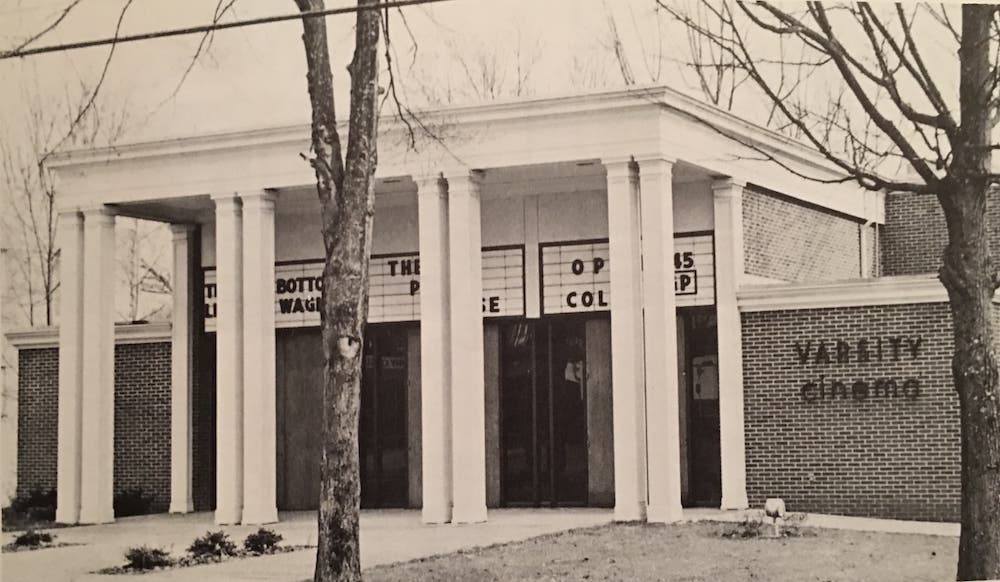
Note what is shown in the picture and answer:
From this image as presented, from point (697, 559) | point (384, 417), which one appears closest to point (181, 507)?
point (384, 417)

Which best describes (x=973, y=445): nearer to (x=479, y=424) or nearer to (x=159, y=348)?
(x=479, y=424)

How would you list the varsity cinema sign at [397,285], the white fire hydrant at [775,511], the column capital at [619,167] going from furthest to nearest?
the varsity cinema sign at [397,285]
the column capital at [619,167]
the white fire hydrant at [775,511]

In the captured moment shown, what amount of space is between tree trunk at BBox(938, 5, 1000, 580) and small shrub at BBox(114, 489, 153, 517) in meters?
7.60

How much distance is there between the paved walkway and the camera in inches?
458

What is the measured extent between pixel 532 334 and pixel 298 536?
4.50 meters

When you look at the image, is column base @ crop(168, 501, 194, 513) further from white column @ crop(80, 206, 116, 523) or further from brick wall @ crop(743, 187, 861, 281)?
brick wall @ crop(743, 187, 861, 281)

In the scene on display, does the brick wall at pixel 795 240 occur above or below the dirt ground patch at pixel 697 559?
above

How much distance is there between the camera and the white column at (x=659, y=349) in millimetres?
15258

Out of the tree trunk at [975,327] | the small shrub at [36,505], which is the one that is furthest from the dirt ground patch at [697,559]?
the small shrub at [36,505]

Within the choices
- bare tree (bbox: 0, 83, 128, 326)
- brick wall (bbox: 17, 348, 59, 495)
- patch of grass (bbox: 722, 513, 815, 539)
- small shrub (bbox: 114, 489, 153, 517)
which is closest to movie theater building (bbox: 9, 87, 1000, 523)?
small shrub (bbox: 114, 489, 153, 517)

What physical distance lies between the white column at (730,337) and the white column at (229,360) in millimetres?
5219

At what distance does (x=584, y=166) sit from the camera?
1602cm

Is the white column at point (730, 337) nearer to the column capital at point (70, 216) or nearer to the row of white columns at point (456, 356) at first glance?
the row of white columns at point (456, 356)

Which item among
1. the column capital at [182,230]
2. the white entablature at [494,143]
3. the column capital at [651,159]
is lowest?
the column capital at [182,230]
